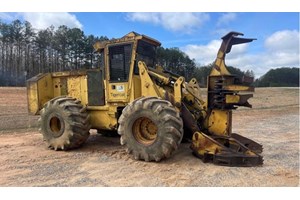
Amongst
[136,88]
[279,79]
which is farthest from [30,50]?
[136,88]

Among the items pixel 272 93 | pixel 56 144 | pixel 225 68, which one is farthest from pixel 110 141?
pixel 272 93

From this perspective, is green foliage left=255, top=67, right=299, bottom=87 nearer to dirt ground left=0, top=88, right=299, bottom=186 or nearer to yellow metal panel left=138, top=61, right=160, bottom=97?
dirt ground left=0, top=88, right=299, bottom=186

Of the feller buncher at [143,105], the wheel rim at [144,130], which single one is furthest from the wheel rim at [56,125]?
the wheel rim at [144,130]

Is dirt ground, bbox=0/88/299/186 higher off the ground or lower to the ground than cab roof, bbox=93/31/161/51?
lower

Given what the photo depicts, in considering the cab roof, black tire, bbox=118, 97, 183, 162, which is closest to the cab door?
the cab roof

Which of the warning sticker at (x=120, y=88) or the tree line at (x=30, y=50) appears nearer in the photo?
the warning sticker at (x=120, y=88)

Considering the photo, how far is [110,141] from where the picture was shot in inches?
365

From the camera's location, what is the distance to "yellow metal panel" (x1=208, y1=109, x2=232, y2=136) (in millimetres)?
6789

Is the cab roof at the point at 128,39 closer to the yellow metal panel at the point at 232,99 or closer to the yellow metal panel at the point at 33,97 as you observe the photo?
the yellow metal panel at the point at 33,97

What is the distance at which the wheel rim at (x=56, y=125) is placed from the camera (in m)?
7.92

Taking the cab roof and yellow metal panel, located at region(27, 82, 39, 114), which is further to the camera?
yellow metal panel, located at region(27, 82, 39, 114)

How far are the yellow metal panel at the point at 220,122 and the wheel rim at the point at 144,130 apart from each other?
1360 mm

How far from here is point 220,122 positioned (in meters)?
6.86

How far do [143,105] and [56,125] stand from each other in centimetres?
314
